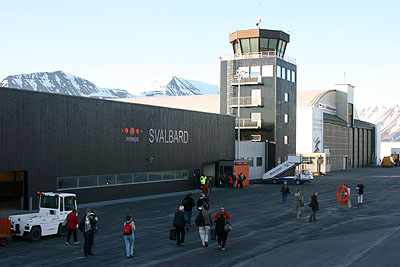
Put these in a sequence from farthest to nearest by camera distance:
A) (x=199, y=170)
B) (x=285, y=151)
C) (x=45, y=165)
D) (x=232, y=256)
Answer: (x=285, y=151)
(x=199, y=170)
(x=45, y=165)
(x=232, y=256)

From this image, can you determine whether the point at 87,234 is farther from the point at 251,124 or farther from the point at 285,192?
the point at 251,124

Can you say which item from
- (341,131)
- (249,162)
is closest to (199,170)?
(249,162)

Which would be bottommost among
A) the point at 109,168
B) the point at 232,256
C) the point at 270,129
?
the point at 232,256

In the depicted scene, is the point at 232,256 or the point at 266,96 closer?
the point at 232,256

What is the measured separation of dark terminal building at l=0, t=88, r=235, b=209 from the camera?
29.8 metres

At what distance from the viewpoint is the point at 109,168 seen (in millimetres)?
36375

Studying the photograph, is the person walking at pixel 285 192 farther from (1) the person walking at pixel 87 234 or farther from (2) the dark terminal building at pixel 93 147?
(1) the person walking at pixel 87 234

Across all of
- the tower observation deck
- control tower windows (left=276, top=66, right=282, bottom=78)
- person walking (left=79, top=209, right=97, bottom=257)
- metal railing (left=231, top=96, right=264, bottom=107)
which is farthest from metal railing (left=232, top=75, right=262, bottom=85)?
person walking (left=79, top=209, right=97, bottom=257)

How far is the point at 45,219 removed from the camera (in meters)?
21.2

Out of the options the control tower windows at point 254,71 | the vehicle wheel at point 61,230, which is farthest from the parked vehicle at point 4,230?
the control tower windows at point 254,71

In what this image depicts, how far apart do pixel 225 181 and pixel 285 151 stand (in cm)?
1887

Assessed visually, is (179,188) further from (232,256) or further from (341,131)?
(341,131)

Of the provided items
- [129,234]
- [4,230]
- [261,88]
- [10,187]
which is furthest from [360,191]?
[261,88]

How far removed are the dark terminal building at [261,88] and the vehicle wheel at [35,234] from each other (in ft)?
142
